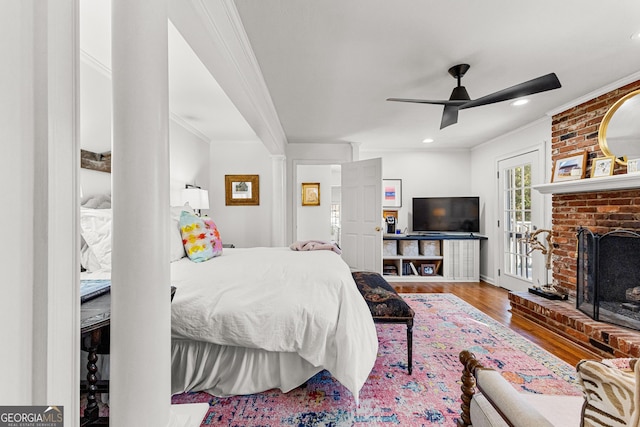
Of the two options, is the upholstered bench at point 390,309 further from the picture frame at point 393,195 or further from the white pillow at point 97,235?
the picture frame at point 393,195

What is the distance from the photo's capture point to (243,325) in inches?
68.1

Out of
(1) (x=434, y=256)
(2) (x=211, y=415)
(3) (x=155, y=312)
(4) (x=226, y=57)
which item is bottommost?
(2) (x=211, y=415)

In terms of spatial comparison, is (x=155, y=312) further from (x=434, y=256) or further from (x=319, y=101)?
(x=434, y=256)

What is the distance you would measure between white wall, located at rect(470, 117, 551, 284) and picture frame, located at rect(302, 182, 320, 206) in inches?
117

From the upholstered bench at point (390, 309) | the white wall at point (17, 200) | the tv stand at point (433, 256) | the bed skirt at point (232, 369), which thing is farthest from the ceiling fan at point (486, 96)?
the tv stand at point (433, 256)

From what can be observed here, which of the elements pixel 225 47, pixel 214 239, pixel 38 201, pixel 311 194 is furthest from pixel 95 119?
pixel 311 194

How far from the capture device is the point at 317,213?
244 inches

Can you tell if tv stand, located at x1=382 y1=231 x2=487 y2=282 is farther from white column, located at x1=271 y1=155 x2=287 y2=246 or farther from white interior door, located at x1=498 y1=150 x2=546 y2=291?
white column, located at x1=271 y1=155 x2=287 y2=246

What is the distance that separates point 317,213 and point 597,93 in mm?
4486

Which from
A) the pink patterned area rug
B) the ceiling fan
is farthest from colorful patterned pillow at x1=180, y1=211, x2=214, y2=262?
the ceiling fan

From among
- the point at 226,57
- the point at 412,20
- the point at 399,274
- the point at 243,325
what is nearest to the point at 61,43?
the point at 226,57

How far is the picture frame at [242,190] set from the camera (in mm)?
4977

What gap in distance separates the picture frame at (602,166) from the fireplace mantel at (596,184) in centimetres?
13

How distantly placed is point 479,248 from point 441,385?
3.69m
